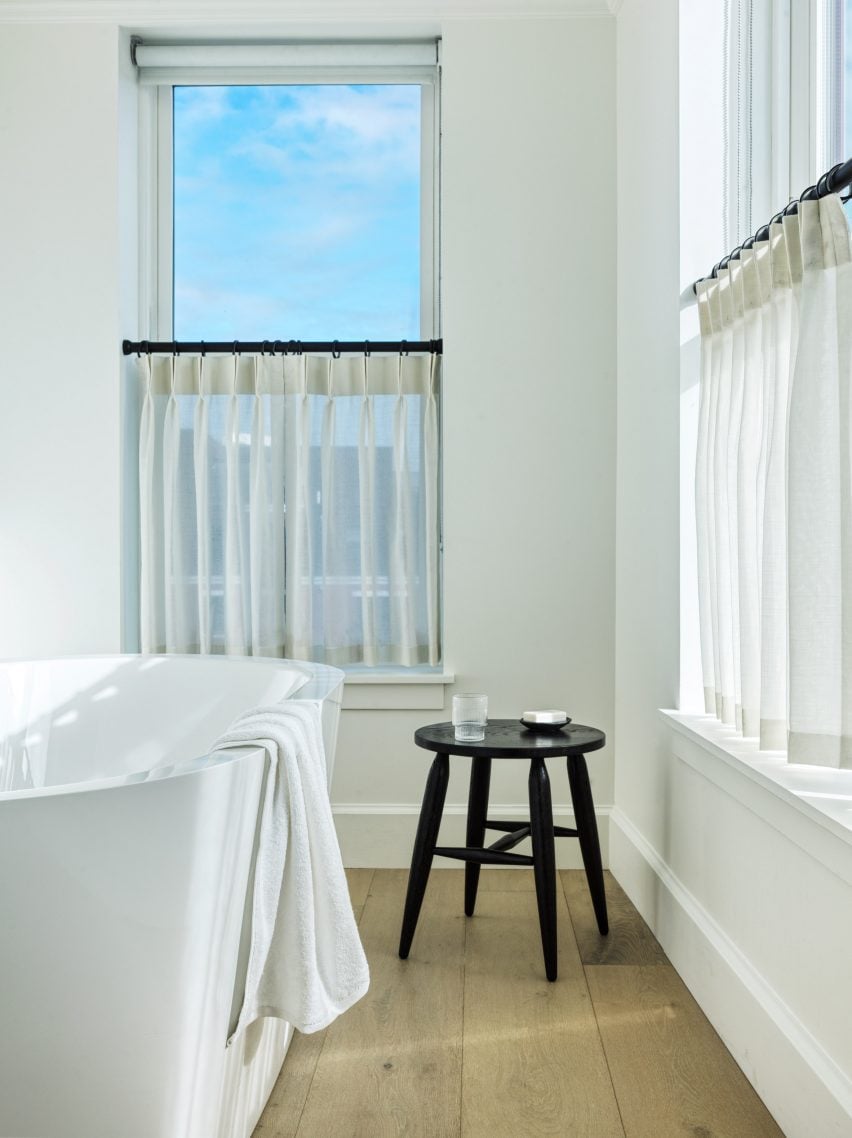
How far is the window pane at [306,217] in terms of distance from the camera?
10.5 ft

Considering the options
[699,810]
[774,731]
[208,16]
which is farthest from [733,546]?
[208,16]

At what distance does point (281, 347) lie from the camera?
119 inches

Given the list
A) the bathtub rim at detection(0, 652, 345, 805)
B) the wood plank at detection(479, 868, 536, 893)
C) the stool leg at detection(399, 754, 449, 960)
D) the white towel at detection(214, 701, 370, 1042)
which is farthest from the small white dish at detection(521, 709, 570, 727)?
the white towel at detection(214, 701, 370, 1042)

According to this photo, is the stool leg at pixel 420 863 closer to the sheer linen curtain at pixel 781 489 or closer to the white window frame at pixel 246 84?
the sheer linen curtain at pixel 781 489

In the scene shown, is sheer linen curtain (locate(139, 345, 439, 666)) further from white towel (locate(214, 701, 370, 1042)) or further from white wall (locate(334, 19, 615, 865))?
white towel (locate(214, 701, 370, 1042))

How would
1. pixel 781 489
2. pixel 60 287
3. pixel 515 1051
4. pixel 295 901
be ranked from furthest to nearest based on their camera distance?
pixel 60 287 → pixel 515 1051 → pixel 781 489 → pixel 295 901

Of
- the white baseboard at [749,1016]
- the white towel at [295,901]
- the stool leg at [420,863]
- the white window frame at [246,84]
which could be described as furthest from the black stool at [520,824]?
the white window frame at [246,84]

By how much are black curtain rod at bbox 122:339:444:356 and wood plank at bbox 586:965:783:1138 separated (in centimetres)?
182

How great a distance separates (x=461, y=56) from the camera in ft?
9.79

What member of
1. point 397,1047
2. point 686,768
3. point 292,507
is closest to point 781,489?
point 686,768

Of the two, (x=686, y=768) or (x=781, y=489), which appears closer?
(x=781, y=489)

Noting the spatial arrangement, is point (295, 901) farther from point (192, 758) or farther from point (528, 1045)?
point (192, 758)

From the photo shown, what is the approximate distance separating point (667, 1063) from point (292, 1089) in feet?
2.19

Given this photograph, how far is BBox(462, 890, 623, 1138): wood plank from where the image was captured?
161 centimetres
